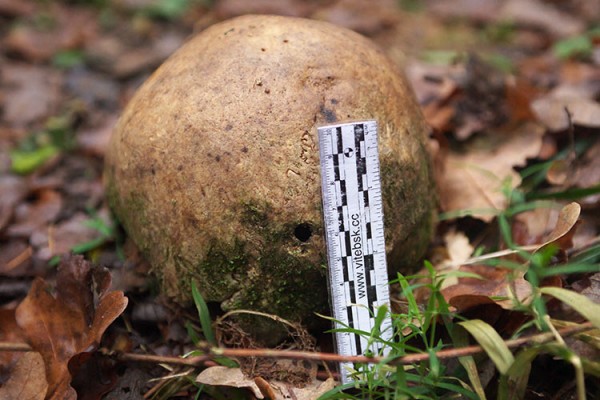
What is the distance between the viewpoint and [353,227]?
1.73 meters

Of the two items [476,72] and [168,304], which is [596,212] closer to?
[476,72]

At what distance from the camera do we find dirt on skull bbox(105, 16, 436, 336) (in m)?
1.75

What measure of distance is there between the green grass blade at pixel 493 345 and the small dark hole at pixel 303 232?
56 cm

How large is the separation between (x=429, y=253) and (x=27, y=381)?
59.5 inches

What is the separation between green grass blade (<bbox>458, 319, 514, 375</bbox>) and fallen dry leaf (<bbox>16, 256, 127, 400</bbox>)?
3.75 feet

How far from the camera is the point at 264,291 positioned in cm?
180

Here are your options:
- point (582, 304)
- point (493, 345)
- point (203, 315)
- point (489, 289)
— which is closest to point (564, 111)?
point (489, 289)

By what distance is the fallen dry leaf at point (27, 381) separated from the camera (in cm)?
173

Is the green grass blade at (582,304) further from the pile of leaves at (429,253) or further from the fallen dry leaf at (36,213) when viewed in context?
the fallen dry leaf at (36,213)

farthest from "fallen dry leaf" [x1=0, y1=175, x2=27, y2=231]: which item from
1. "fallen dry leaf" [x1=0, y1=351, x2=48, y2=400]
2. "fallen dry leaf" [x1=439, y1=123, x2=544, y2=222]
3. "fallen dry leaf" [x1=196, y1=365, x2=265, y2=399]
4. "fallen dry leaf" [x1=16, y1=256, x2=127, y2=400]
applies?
"fallen dry leaf" [x1=439, y1=123, x2=544, y2=222]

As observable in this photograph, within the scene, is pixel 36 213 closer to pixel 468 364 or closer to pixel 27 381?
pixel 27 381

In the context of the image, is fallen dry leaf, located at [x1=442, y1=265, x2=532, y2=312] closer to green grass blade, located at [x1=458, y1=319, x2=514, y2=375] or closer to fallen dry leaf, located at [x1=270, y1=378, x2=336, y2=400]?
green grass blade, located at [x1=458, y1=319, x2=514, y2=375]

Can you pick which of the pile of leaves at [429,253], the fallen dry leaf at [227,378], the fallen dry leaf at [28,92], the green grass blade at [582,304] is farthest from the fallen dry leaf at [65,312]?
the fallen dry leaf at [28,92]

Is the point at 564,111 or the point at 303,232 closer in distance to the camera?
the point at 303,232
